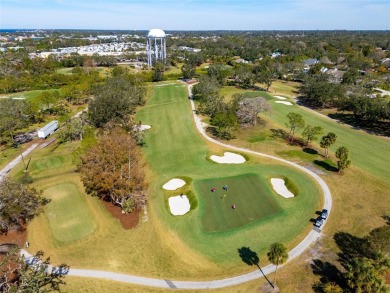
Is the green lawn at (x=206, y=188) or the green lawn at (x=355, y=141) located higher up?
the green lawn at (x=355, y=141)

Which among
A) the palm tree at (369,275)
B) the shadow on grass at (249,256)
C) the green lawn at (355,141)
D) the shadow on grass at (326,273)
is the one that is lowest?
the shadow on grass at (249,256)

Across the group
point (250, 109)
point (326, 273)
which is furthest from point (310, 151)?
point (326, 273)

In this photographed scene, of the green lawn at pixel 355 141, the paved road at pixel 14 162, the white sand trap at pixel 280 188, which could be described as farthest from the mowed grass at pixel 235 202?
the paved road at pixel 14 162

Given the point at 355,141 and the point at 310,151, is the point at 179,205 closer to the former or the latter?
the point at 310,151

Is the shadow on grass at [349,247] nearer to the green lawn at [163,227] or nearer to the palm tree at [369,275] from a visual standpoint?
the green lawn at [163,227]

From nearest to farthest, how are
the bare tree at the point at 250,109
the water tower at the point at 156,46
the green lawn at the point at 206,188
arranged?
the green lawn at the point at 206,188
the bare tree at the point at 250,109
the water tower at the point at 156,46

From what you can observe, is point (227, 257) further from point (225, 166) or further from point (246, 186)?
point (225, 166)
